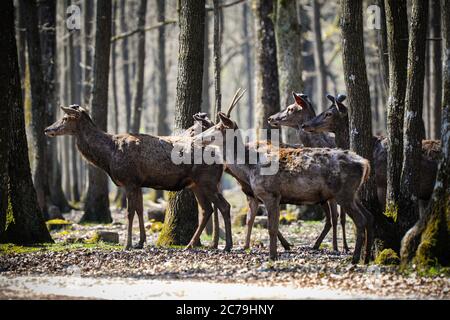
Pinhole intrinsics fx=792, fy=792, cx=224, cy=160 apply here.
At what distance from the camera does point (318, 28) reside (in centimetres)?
3625

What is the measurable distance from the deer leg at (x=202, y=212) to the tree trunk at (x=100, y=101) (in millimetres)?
7988

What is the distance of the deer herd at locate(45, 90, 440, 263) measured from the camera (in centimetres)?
1362

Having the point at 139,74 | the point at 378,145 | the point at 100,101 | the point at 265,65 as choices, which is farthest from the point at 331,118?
the point at 139,74

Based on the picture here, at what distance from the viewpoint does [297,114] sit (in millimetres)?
18125

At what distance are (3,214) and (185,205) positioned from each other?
398cm

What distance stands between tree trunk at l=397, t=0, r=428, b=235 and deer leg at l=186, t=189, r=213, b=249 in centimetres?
433

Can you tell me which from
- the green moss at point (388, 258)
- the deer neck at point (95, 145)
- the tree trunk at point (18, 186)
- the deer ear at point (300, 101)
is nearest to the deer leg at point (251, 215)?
the deer ear at point (300, 101)

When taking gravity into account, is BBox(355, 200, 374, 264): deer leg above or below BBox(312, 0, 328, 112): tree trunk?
below

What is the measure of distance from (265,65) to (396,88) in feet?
35.2

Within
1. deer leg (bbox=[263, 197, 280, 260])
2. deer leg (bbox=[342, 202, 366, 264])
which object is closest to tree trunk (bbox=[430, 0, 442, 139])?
deer leg (bbox=[263, 197, 280, 260])

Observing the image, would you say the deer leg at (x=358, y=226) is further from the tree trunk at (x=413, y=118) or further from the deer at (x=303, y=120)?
the deer at (x=303, y=120)

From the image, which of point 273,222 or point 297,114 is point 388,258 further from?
point 297,114

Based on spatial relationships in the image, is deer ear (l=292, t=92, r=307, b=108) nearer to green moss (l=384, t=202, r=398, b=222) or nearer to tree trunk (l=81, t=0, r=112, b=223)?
green moss (l=384, t=202, r=398, b=222)
